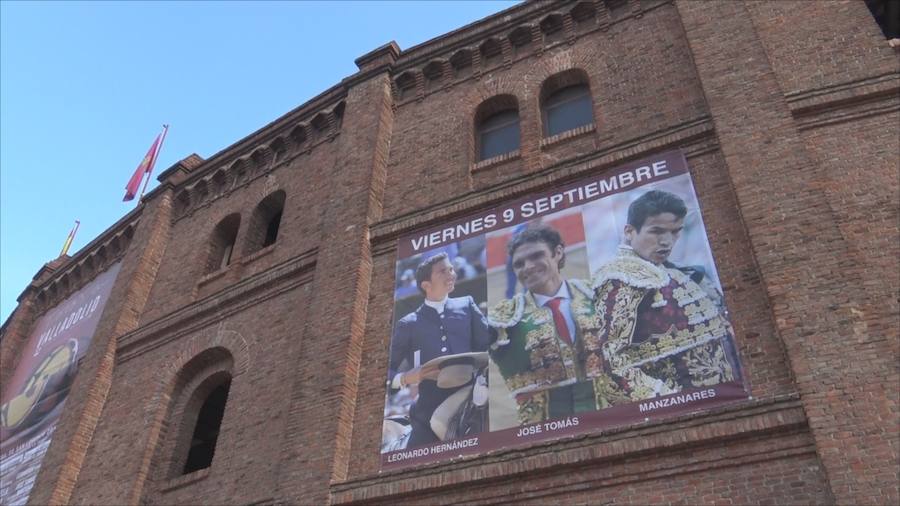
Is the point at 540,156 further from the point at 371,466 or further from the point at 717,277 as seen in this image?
the point at 371,466

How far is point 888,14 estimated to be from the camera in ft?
40.0

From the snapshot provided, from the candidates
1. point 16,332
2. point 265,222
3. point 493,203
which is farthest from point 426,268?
point 16,332

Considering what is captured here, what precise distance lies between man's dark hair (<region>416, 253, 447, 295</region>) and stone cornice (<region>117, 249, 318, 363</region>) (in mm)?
1980

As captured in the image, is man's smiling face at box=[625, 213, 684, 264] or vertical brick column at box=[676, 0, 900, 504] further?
man's smiling face at box=[625, 213, 684, 264]

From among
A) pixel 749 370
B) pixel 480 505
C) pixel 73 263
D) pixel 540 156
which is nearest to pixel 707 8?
pixel 540 156

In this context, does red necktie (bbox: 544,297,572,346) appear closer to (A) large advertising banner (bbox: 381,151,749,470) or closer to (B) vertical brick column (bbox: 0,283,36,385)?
(A) large advertising banner (bbox: 381,151,749,470)

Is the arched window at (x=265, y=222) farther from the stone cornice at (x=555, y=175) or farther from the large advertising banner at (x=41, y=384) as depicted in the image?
the large advertising banner at (x=41, y=384)

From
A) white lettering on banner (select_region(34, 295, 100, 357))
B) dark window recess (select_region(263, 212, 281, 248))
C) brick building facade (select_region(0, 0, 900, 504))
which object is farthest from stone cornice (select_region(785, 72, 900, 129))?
white lettering on banner (select_region(34, 295, 100, 357))

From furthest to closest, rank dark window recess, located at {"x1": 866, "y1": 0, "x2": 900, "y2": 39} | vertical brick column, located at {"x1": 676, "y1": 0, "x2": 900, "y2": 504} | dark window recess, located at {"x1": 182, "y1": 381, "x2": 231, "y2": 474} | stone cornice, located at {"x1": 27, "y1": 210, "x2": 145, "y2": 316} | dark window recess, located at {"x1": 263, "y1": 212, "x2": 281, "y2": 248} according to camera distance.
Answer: stone cornice, located at {"x1": 27, "y1": 210, "x2": 145, "y2": 316}
dark window recess, located at {"x1": 263, "y1": 212, "x2": 281, "y2": 248}
dark window recess, located at {"x1": 182, "y1": 381, "x2": 231, "y2": 474}
dark window recess, located at {"x1": 866, "y1": 0, "x2": 900, "y2": 39}
vertical brick column, located at {"x1": 676, "y1": 0, "x2": 900, "y2": 504}

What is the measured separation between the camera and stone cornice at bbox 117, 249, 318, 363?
11.6 m

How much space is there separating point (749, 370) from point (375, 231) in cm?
572

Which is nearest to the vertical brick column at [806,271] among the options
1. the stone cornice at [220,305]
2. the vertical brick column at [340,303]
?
the vertical brick column at [340,303]

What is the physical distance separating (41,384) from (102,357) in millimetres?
2900

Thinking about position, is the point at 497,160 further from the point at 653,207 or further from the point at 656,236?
the point at 656,236
